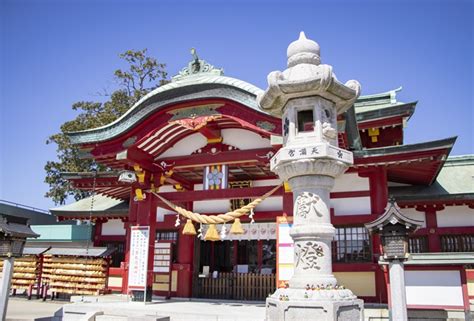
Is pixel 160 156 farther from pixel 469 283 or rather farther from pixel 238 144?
pixel 469 283

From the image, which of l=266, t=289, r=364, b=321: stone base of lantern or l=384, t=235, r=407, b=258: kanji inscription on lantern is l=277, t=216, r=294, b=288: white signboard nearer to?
l=384, t=235, r=407, b=258: kanji inscription on lantern

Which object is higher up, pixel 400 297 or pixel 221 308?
pixel 400 297

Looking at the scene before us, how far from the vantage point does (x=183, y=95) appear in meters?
10.8

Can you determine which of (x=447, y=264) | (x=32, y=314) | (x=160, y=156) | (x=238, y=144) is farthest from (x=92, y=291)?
(x=447, y=264)

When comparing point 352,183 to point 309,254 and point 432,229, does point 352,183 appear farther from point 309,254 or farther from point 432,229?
point 309,254

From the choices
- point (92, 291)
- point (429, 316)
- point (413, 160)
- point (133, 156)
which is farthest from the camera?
point (92, 291)

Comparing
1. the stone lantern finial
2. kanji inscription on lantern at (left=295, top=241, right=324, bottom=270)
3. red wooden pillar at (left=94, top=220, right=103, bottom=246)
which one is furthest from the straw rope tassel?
red wooden pillar at (left=94, top=220, right=103, bottom=246)

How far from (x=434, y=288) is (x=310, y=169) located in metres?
5.12

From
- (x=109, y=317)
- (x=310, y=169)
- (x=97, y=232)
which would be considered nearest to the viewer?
(x=310, y=169)

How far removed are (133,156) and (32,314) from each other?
5869 millimetres

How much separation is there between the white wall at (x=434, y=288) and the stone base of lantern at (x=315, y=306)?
3685 millimetres

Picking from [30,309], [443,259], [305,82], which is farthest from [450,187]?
[30,309]

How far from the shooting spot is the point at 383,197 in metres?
11.2

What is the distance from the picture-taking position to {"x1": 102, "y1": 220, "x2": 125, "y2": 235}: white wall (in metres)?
17.2
